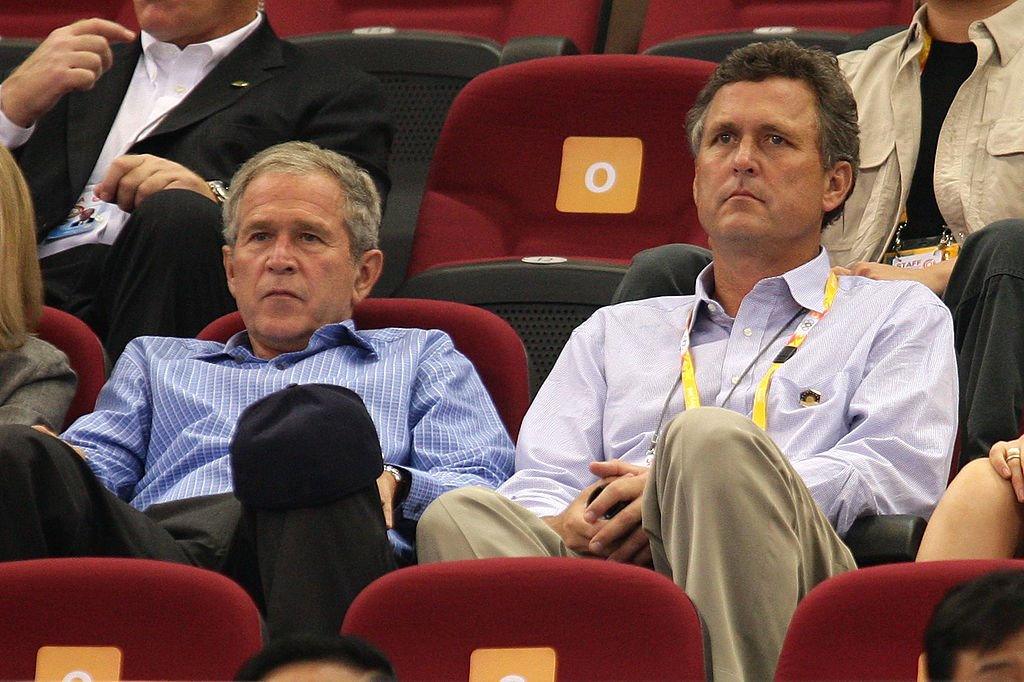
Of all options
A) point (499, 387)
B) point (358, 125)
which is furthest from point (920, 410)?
point (358, 125)

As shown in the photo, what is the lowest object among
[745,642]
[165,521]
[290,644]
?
[165,521]

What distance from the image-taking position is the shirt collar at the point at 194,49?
296 centimetres

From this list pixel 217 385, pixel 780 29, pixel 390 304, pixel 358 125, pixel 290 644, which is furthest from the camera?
pixel 780 29

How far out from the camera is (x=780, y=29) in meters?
3.14

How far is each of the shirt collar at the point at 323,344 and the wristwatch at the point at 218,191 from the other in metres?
0.35

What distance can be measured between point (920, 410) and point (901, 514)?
0.13 m

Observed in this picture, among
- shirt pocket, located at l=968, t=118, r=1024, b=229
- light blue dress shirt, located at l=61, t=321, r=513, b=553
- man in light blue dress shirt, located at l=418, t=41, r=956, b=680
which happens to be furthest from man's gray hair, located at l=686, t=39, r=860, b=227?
light blue dress shirt, located at l=61, t=321, r=513, b=553

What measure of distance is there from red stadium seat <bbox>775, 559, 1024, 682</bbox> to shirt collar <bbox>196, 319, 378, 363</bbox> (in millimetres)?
911

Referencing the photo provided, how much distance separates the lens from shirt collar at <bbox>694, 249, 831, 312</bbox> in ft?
7.01

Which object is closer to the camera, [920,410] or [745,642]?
[745,642]

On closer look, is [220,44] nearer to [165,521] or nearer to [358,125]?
[358,125]

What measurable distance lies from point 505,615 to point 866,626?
31 cm

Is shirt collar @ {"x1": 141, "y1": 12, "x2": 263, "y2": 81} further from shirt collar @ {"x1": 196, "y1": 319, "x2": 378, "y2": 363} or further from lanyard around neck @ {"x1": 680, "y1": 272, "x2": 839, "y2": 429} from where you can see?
lanyard around neck @ {"x1": 680, "y1": 272, "x2": 839, "y2": 429}

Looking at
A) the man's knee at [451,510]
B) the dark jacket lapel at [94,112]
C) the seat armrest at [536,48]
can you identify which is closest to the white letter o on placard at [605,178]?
the seat armrest at [536,48]
